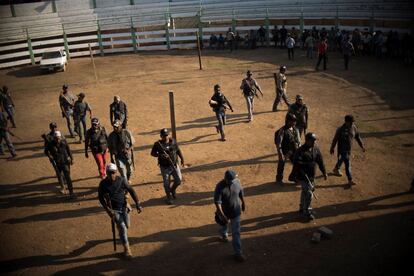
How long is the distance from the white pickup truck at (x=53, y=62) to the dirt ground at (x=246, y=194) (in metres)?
→ 7.16

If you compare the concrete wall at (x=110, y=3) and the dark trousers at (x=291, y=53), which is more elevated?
the concrete wall at (x=110, y=3)

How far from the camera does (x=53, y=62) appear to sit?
25.8 m

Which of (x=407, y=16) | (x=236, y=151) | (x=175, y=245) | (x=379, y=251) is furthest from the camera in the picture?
(x=407, y=16)

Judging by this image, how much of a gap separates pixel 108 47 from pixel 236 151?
23728 mm

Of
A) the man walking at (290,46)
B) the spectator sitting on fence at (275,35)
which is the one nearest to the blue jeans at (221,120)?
the man walking at (290,46)

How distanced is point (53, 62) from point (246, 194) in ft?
66.5

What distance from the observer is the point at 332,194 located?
974 centimetres

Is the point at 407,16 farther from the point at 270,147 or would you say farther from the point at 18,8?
the point at 18,8

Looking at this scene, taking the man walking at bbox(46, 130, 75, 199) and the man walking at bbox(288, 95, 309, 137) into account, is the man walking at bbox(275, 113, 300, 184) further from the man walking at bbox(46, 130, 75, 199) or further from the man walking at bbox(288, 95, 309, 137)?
the man walking at bbox(46, 130, 75, 199)

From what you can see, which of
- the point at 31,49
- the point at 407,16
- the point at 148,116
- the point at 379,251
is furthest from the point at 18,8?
the point at 379,251

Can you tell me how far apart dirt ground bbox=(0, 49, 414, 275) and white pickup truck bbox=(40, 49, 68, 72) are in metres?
7.16

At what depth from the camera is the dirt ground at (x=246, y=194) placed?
783 cm

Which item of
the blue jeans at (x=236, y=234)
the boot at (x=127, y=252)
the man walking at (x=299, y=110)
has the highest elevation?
the man walking at (x=299, y=110)

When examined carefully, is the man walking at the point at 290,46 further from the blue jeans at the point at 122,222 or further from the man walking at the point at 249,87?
the blue jeans at the point at 122,222
